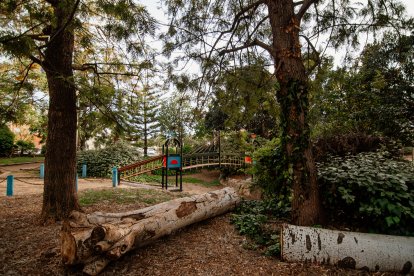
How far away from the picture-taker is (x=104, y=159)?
1324cm

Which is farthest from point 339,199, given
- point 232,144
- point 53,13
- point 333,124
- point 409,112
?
point 232,144

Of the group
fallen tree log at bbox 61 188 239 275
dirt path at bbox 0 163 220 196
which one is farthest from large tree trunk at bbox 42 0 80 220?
dirt path at bbox 0 163 220 196

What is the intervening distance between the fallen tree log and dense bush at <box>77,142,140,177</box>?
33.9 ft

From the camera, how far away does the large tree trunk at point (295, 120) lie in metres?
3.27

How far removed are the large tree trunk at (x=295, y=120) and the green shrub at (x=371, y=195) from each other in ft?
0.93

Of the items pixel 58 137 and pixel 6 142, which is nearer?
pixel 58 137

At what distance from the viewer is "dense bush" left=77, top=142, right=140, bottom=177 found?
42.6 ft

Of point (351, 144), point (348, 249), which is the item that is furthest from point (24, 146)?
point (348, 249)

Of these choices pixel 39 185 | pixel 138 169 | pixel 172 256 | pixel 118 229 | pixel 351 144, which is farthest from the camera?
pixel 138 169

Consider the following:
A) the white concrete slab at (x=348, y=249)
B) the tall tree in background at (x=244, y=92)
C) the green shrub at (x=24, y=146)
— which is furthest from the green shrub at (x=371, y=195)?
the green shrub at (x=24, y=146)

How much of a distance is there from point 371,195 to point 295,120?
1.30m

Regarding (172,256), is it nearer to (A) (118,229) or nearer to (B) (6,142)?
(A) (118,229)

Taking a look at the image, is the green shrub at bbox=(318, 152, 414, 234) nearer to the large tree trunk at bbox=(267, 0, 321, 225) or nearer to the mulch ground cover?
the large tree trunk at bbox=(267, 0, 321, 225)

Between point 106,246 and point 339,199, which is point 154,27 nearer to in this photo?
point 106,246
